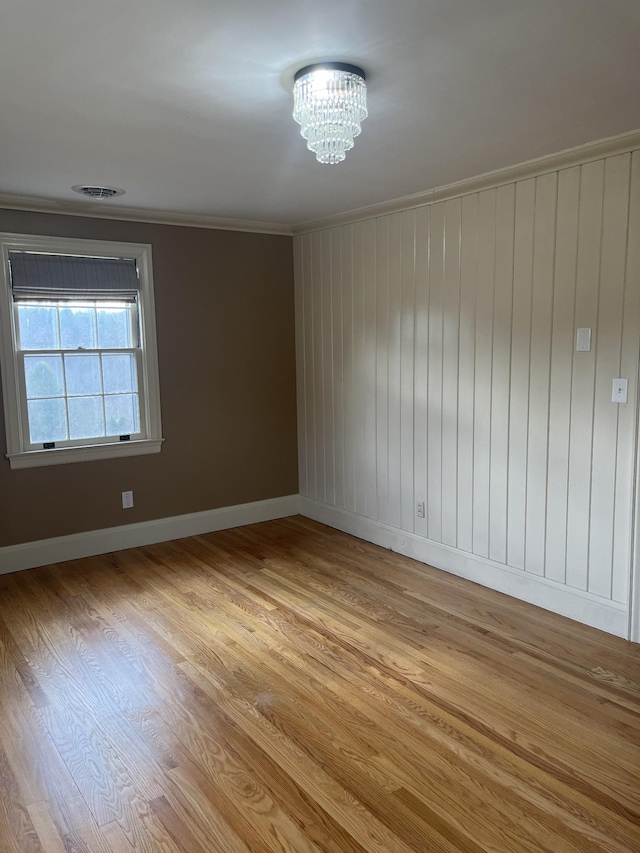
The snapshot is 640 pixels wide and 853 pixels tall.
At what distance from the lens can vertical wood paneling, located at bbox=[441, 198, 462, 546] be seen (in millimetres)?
3768

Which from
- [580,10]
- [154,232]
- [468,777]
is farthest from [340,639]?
[154,232]

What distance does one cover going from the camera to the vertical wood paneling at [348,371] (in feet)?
15.0

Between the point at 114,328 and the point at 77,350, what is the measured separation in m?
0.31

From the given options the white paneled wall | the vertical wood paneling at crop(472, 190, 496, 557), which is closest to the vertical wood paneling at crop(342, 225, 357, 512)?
the white paneled wall

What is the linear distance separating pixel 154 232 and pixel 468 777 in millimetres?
3918

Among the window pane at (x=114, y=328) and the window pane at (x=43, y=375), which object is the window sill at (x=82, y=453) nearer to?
the window pane at (x=43, y=375)

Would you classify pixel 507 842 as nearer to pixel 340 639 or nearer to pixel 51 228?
pixel 340 639

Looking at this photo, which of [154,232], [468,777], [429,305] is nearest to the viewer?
[468,777]

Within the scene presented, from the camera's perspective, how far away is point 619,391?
118 inches

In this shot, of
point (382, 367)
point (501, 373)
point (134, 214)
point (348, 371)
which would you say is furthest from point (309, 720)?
point (134, 214)

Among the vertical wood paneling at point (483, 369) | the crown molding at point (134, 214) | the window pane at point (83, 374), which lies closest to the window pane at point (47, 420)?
the window pane at point (83, 374)

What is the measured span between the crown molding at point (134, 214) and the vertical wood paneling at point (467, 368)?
70.4 inches

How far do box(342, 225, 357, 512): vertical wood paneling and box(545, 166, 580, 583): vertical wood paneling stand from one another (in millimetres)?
1689

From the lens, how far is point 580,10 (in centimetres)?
174
